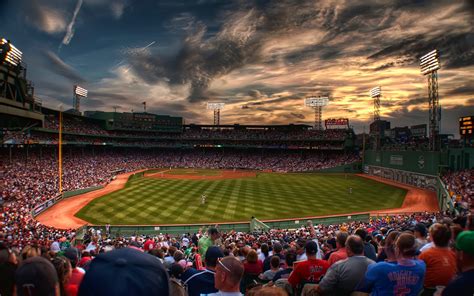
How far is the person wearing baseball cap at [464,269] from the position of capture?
3.46m

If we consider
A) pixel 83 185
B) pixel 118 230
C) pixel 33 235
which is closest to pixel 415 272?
pixel 33 235

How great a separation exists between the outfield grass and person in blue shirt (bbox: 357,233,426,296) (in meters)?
26.6

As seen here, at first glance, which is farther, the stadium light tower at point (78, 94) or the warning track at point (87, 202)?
the stadium light tower at point (78, 94)

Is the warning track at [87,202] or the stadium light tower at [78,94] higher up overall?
the stadium light tower at [78,94]

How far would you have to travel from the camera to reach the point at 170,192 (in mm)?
44344

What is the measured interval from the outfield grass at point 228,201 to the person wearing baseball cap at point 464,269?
90.0 feet

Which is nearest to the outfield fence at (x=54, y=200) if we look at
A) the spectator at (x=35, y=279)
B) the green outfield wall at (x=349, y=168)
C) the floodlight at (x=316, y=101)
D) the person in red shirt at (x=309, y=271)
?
the person in red shirt at (x=309, y=271)

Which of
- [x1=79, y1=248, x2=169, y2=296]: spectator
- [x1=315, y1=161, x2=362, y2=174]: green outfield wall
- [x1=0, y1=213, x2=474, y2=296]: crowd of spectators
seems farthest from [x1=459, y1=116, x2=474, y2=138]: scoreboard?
[x1=79, y1=248, x2=169, y2=296]: spectator

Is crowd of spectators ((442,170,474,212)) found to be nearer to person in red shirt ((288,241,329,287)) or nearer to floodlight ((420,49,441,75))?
floodlight ((420,49,441,75))

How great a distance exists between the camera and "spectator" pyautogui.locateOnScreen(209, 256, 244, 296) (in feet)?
11.1

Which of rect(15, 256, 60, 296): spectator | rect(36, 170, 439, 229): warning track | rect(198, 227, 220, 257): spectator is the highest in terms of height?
rect(15, 256, 60, 296): spectator

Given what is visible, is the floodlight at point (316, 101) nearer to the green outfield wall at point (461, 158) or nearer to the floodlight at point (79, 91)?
the green outfield wall at point (461, 158)

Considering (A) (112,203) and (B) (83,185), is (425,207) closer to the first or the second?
(A) (112,203)

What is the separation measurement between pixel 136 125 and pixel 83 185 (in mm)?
52831
